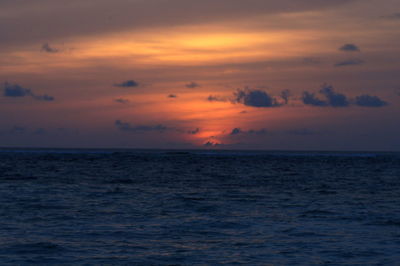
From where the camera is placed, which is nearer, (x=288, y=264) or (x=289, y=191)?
(x=288, y=264)

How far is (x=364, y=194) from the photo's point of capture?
48.0m

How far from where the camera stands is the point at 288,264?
20391 mm

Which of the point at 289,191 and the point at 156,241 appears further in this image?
the point at 289,191

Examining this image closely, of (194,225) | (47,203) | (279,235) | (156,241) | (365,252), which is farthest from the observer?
(47,203)

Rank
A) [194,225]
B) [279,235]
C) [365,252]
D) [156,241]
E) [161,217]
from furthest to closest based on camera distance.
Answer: [161,217] < [194,225] < [279,235] < [156,241] < [365,252]

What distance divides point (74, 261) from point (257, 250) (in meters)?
7.35

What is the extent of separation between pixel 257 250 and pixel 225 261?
237 centimetres

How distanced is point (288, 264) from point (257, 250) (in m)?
2.45

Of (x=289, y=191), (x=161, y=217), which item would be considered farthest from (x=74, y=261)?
(x=289, y=191)

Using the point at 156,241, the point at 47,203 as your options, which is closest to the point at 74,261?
the point at 156,241

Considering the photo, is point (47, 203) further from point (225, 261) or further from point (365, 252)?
point (365, 252)

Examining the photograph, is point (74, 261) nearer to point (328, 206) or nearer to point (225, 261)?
point (225, 261)

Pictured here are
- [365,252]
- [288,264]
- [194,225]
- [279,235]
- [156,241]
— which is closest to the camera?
[288,264]

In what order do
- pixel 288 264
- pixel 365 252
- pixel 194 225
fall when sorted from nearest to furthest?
pixel 288 264 < pixel 365 252 < pixel 194 225
